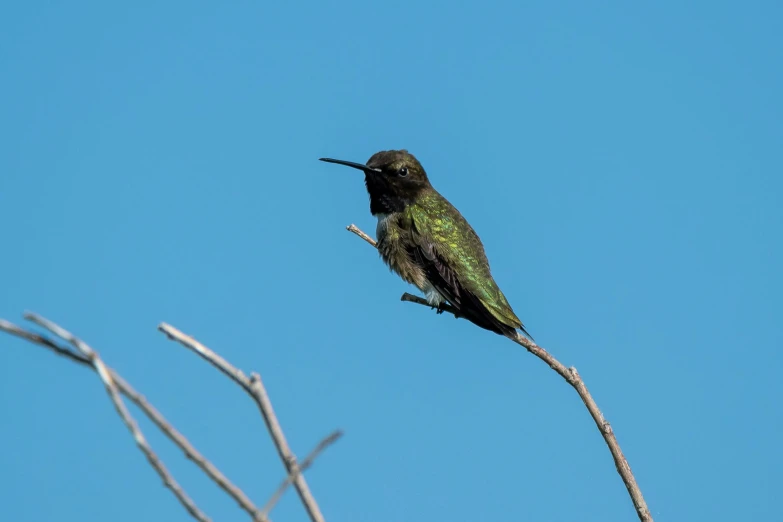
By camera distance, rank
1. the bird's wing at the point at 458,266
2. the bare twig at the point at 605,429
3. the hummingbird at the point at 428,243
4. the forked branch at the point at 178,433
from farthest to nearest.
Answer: the hummingbird at the point at 428,243
the bird's wing at the point at 458,266
the bare twig at the point at 605,429
the forked branch at the point at 178,433

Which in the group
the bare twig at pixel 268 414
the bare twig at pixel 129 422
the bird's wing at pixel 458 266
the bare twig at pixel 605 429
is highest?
the bird's wing at pixel 458 266

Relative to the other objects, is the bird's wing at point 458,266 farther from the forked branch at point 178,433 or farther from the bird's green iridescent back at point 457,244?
the forked branch at point 178,433

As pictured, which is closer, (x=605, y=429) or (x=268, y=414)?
(x=268, y=414)

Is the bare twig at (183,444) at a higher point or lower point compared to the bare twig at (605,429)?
lower

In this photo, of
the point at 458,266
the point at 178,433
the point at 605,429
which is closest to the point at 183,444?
the point at 178,433

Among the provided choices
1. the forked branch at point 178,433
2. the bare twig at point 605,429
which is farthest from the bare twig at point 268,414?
the bare twig at point 605,429

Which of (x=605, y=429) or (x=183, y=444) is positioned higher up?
(x=605, y=429)

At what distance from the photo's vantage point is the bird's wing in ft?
26.1

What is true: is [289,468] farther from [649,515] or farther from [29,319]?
[649,515]

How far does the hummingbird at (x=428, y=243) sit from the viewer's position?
8.12 metres

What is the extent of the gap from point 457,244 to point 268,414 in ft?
20.9

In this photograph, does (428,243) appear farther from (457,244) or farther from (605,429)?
(605,429)

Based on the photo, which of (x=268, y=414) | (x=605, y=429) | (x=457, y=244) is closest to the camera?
(x=268, y=414)

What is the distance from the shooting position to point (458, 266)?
8.38m
